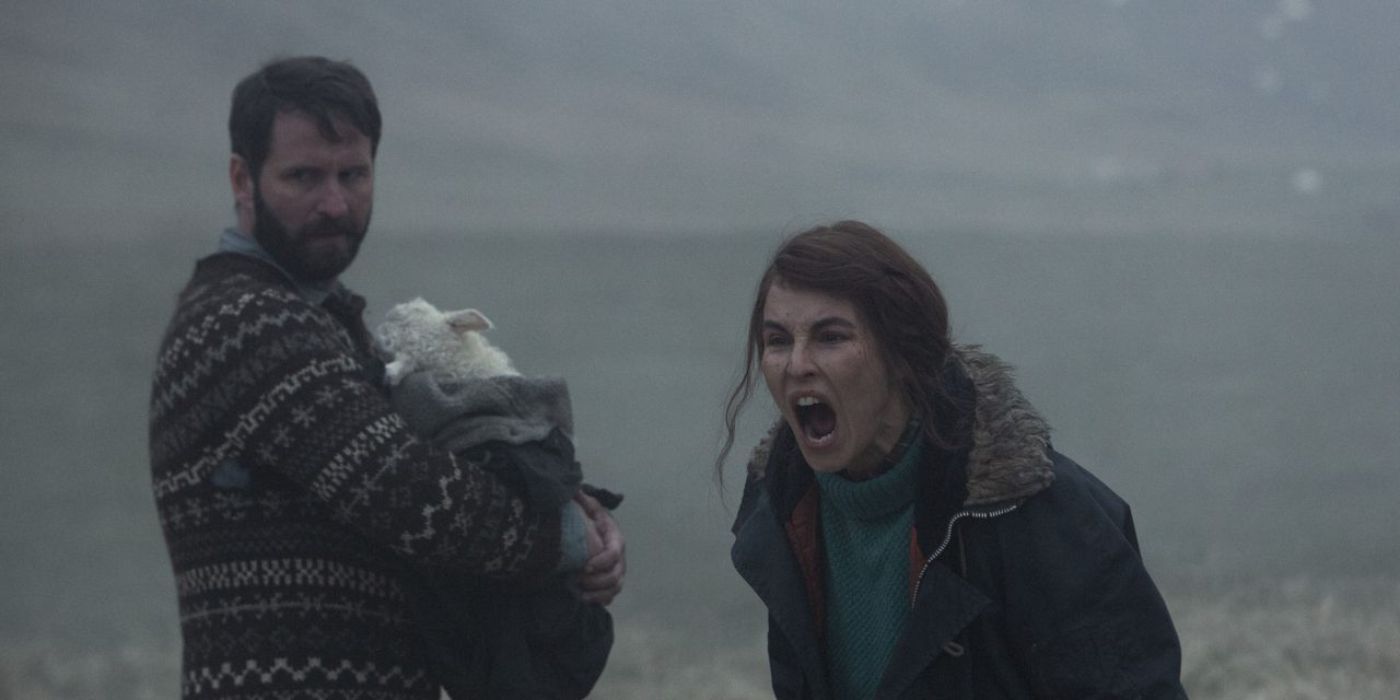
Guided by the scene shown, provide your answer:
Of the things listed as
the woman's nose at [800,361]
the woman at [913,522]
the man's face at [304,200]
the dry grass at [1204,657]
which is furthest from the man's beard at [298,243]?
the dry grass at [1204,657]

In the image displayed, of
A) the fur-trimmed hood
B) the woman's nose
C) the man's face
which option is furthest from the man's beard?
the fur-trimmed hood

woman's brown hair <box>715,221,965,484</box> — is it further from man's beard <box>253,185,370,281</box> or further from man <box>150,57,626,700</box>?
man's beard <box>253,185,370,281</box>

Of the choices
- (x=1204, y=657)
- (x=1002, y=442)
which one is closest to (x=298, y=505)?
(x=1002, y=442)

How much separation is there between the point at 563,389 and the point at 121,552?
6778mm

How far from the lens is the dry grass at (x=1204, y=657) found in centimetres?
580

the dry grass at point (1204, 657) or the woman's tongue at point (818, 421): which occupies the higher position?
the woman's tongue at point (818, 421)

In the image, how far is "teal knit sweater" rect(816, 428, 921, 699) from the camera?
7.04ft

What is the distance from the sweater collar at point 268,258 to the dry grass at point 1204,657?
13.1 feet

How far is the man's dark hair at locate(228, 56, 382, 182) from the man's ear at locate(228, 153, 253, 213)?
11 mm

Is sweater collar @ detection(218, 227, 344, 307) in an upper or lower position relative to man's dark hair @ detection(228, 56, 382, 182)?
lower

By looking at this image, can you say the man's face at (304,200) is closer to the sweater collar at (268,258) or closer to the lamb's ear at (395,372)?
the sweater collar at (268,258)

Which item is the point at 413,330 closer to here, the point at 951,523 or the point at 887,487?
the point at 887,487

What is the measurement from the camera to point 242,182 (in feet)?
8.79

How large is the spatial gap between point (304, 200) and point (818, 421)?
99 cm
